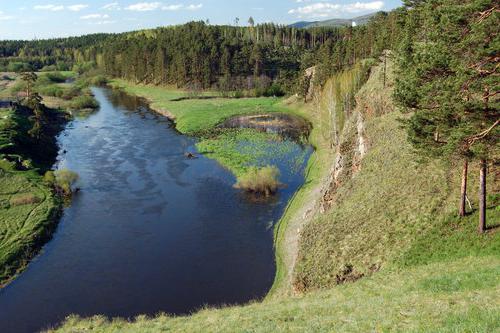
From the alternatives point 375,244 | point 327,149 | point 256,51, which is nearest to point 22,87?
point 256,51

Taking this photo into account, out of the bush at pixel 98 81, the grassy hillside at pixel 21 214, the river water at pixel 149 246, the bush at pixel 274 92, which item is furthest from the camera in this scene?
the bush at pixel 98 81

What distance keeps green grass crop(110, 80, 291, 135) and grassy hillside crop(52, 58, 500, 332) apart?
171 feet

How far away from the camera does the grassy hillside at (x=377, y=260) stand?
17828 mm

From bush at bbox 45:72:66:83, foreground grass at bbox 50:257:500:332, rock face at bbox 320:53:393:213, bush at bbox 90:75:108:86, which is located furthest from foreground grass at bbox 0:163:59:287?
bush at bbox 45:72:66:83

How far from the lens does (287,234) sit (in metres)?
45.1

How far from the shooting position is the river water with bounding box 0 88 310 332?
36.2 m

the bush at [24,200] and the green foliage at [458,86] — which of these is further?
the bush at [24,200]

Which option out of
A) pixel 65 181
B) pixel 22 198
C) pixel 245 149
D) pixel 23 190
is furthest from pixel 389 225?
pixel 245 149

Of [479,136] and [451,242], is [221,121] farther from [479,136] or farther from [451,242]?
[479,136]

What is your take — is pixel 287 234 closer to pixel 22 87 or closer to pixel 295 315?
pixel 295 315

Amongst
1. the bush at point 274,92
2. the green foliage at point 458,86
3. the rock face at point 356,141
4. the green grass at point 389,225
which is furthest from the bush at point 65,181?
the bush at point 274,92

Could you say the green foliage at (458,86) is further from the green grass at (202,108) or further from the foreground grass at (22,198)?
the green grass at (202,108)

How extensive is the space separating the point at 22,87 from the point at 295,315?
15140 centimetres

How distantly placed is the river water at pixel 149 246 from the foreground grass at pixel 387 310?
948 centimetres
